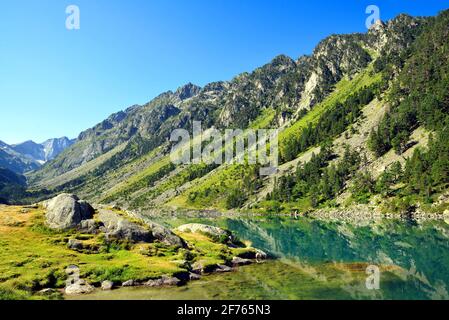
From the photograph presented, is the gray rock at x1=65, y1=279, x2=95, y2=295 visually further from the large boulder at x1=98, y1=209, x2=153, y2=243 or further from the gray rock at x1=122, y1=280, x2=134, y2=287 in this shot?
the large boulder at x1=98, y1=209, x2=153, y2=243

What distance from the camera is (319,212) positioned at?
541ft

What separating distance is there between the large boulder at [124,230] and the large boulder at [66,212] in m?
3.44

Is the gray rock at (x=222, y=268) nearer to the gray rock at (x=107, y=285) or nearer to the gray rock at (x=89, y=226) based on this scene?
the gray rock at (x=107, y=285)

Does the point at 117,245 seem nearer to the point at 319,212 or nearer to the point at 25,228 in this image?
the point at 25,228

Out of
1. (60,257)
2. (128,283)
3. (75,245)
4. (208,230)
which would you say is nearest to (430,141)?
(208,230)

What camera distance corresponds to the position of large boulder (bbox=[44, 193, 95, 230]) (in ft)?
194

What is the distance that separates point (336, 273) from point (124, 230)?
32.8 meters

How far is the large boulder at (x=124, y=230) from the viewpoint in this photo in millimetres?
57781

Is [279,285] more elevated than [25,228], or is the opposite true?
[25,228]

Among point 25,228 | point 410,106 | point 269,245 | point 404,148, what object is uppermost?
point 410,106

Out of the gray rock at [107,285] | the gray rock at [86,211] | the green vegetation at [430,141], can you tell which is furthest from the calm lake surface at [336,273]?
the green vegetation at [430,141]
